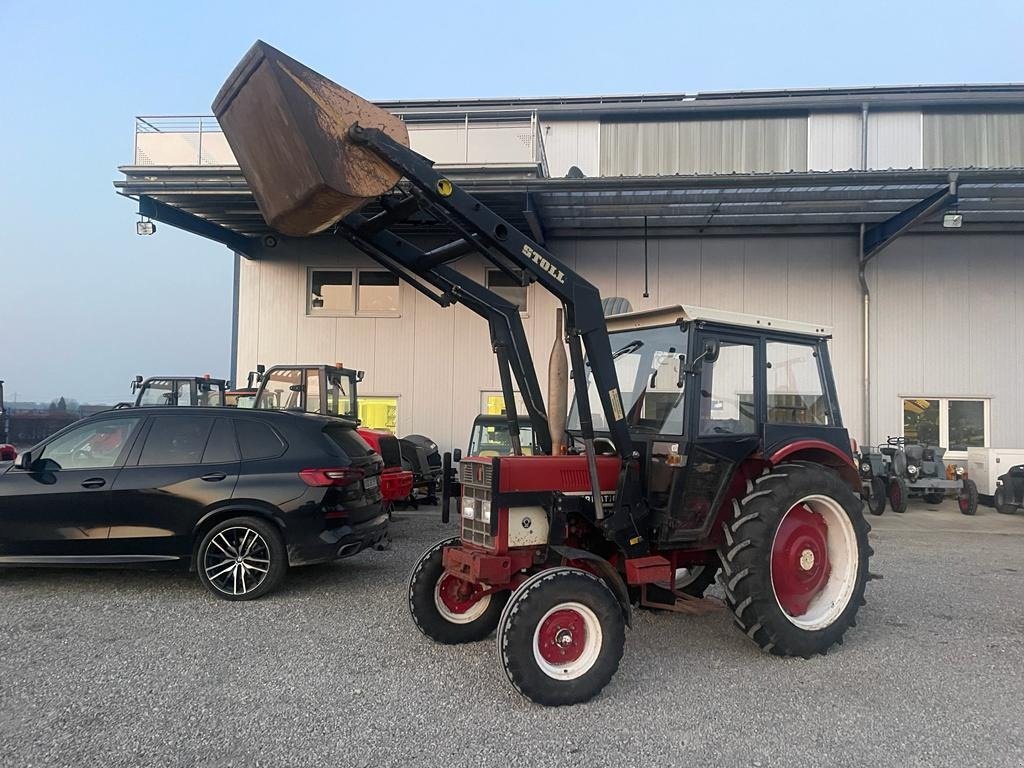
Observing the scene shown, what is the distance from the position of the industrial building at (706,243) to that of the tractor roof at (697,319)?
7604mm

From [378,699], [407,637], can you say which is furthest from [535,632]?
[407,637]

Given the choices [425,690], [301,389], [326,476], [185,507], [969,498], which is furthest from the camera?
[969,498]

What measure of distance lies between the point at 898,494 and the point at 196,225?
566 inches

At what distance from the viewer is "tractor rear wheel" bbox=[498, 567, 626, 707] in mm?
3775

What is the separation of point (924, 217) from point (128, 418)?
1271 centimetres

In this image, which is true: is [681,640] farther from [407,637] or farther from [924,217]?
[924,217]

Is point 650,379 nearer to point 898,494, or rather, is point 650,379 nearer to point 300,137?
point 300,137

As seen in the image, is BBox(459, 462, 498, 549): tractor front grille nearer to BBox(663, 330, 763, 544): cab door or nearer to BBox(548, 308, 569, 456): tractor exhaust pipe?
BBox(548, 308, 569, 456): tractor exhaust pipe

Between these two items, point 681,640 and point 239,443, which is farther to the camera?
point 239,443

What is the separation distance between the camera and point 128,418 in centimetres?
637

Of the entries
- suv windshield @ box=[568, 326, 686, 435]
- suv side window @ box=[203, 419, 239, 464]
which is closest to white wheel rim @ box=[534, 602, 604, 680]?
suv windshield @ box=[568, 326, 686, 435]

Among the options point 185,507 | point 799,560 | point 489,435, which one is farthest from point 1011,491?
point 185,507

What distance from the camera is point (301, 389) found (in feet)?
36.1

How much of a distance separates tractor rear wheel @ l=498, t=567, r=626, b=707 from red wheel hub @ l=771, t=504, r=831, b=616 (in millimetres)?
1359
